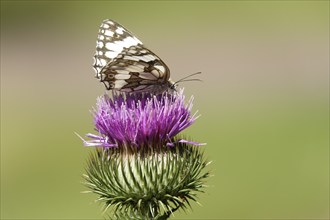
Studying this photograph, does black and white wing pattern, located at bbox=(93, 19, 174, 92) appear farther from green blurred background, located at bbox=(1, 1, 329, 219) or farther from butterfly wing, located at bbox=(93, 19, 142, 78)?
green blurred background, located at bbox=(1, 1, 329, 219)

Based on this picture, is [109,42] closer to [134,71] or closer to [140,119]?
[134,71]

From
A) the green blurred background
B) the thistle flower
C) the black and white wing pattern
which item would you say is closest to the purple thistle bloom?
the thistle flower

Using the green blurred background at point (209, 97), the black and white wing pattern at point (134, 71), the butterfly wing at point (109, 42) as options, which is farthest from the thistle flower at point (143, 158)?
the green blurred background at point (209, 97)

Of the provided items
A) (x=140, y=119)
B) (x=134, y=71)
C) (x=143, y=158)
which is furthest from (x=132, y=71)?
(x=143, y=158)

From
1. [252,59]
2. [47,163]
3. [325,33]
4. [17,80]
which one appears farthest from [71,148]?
[325,33]

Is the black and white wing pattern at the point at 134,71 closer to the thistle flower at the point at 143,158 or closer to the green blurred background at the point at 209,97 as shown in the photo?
the thistle flower at the point at 143,158

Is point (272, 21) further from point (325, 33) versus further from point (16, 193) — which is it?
point (16, 193)
